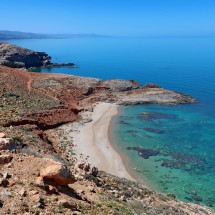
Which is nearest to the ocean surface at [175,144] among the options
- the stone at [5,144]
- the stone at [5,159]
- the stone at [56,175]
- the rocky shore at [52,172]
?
the rocky shore at [52,172]

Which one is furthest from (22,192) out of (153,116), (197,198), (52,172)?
(153,116)

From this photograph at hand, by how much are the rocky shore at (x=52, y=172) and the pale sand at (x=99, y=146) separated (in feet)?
4.00

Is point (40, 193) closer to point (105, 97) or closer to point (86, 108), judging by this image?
point (86, 108)

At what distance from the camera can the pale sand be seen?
1420 inches

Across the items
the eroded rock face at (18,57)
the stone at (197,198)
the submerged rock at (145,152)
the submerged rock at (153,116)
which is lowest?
the stone at (197,198)

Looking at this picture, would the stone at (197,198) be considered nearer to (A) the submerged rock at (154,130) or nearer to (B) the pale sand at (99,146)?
(B) the pale sand at (99,146)

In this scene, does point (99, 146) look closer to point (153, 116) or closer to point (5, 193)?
point (153, 116)

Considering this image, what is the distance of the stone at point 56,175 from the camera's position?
1532cm

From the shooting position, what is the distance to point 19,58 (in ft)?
375

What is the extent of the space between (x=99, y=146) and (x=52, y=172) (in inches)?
1053

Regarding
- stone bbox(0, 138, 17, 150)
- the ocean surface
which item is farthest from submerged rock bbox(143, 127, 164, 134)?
Answer: stone bbox(0, 138, 17, 150)

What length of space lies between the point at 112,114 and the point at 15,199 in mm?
44797

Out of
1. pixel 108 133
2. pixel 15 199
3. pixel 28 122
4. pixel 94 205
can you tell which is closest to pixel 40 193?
pixel 15 199

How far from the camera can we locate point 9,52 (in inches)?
4390
